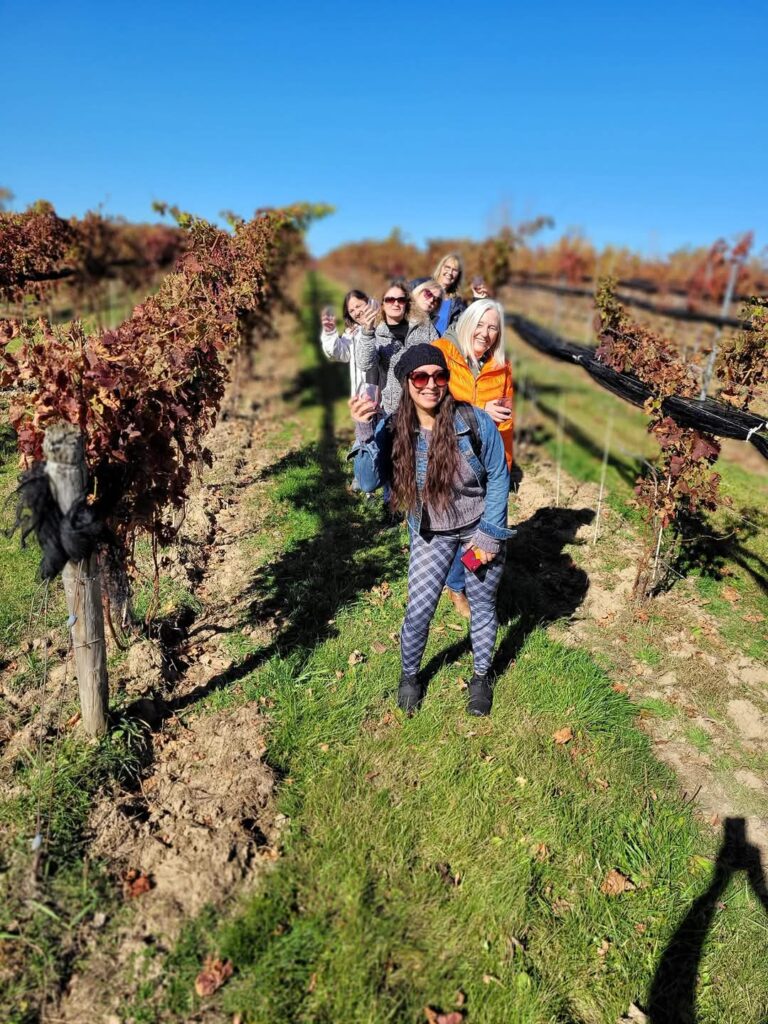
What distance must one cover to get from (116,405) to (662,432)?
3494mm

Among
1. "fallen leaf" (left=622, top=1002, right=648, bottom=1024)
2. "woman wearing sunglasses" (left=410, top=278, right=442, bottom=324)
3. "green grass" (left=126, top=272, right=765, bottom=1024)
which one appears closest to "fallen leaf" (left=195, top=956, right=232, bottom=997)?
"green grass" (left=126, top=272, right=765, bottom=1024)

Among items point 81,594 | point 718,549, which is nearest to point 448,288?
point 718,549

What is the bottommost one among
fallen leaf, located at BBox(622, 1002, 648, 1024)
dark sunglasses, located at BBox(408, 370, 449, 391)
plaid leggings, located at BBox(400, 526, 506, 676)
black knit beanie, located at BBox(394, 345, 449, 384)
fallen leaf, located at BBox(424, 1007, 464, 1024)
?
fallen leaf, located at BBox(622, 1002, 648, 1024)

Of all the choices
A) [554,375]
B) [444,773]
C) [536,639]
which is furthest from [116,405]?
[554,375]

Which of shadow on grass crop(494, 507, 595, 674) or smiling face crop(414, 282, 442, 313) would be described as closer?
shadow on grass crop(494, 507, 595, 674)

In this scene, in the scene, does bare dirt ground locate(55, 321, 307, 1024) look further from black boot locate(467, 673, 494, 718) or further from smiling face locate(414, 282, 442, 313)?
smiling face locate(414, 282, 442, 313)

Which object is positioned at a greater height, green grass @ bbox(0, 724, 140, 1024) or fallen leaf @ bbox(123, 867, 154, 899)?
green grass @ bbox(0, 724, 140, 1024)

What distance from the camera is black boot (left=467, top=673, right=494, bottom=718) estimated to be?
135 inches

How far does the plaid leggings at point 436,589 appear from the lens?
3.09 m

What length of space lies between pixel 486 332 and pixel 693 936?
310cm

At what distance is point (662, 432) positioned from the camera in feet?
14.2

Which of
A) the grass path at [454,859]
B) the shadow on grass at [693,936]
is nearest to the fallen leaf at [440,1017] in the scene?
the grass path at [454,859]

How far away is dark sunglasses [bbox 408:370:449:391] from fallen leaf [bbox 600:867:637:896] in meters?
2.27

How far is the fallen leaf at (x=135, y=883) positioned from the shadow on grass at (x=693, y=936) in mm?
1961
